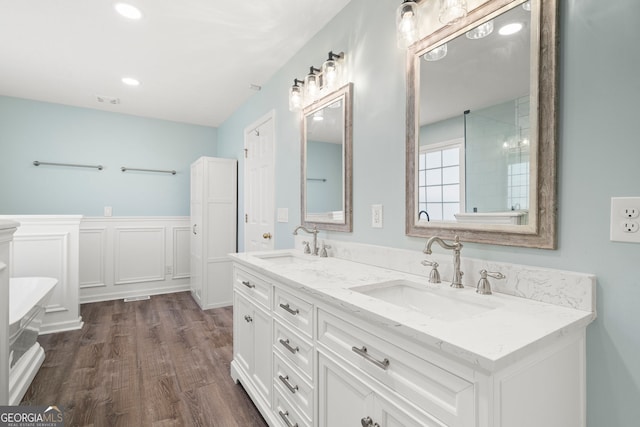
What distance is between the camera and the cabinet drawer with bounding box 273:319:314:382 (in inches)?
50.3

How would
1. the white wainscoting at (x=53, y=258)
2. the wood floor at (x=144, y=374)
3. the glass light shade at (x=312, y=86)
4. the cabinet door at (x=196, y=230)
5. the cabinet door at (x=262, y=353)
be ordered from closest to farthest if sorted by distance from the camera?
the cabinet door at (x=262, y=353) → the wood floor at (x=144, y=374) → the glass light shade at (x=312, y=86) → the white wainscoting at (x=53, y=258) → the cabinet door at (x=196, y=230)

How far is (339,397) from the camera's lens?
3.63 ft

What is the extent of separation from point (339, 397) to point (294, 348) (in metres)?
0.33

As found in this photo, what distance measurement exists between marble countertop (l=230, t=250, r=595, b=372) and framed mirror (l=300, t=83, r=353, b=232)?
71 centimetres

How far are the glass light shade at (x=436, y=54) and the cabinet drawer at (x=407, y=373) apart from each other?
1185 mm

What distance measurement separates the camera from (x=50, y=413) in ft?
4.67

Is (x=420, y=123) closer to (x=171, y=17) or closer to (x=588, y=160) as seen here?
(x=588, y=160)

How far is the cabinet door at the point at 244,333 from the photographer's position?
1862mm

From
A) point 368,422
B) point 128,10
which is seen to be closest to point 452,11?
point 368,422

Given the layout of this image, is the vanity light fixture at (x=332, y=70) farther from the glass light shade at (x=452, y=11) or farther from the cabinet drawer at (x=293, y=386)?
the cabinet drawer at (x=293, y=386)

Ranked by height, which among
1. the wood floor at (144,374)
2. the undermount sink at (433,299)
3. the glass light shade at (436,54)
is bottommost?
the wood floor at (144,374)

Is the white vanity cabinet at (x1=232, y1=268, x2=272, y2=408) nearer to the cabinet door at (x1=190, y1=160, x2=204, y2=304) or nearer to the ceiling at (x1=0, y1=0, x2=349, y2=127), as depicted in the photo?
the ceiling at (x1=0, y1=0, x2=349, y2=127)

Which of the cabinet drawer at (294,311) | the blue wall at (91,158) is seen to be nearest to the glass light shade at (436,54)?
the cabinet drawer at (294,311)

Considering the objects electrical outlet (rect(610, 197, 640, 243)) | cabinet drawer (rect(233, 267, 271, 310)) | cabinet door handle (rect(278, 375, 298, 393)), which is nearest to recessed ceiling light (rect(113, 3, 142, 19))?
cabinet drawer (rect(233, 267, 271, 310))
